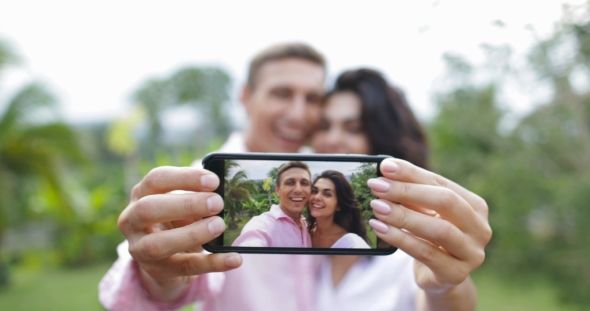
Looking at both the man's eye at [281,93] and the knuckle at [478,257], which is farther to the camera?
the man's eye at [281,93]

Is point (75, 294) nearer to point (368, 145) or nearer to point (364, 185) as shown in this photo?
point (368, 145)

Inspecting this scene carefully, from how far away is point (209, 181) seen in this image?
0.93m

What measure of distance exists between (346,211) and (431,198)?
200mm

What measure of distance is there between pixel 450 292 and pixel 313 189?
0.46 meters

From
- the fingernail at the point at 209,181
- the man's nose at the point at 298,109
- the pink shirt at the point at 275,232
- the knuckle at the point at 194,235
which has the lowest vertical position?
the pink shirt at the point at 275,232

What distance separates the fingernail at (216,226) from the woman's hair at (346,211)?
21 cm

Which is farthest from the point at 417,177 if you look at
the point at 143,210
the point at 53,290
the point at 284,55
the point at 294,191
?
the point at 53,290

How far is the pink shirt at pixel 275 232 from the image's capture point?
1.00 m

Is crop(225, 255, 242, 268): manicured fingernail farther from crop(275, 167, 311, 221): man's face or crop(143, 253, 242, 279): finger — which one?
crop(275, 167, 311, 221): man's face

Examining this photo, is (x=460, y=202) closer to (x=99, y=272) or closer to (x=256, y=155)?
(x=256, y=155)

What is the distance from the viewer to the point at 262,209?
1.00m

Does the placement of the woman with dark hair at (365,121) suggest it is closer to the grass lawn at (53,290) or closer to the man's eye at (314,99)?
the man's eye at (314,99)

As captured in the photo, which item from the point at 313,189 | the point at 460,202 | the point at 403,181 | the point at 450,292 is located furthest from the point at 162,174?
the point at 450,292

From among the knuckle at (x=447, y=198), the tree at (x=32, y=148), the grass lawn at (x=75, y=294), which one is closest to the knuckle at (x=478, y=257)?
the knuckle at (x=447, y=198)
